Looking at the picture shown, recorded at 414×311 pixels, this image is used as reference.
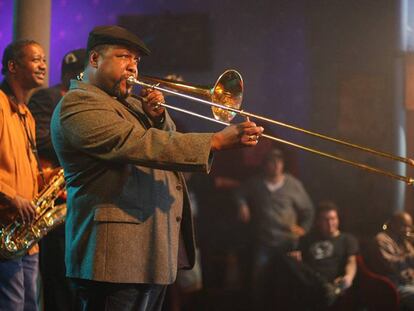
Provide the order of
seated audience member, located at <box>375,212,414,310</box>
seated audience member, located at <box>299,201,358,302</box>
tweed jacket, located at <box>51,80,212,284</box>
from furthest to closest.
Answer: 1. seated audience member, located at <box>299,201,358,302</box>
2. seated audience member, located at <box>375,212,414,310</box>
3. tweed jacket, located at <box>51,80,212,284</box>

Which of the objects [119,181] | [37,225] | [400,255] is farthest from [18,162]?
[400,255]

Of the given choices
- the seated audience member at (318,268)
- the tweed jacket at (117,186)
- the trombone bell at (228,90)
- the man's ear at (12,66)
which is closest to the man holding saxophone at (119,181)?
the tweed jacket at (117,186)

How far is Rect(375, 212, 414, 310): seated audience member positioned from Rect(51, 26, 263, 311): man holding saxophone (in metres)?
2.91

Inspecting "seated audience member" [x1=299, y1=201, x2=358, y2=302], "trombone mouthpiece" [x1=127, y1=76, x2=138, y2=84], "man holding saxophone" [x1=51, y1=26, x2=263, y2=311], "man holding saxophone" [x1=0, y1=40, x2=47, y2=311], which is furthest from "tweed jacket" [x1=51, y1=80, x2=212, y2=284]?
"seated audience member" [x1=299, y1=201, x2=358, y2=302]

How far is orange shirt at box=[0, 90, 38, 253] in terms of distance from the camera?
9.73 feet

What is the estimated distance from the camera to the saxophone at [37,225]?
9.81ft

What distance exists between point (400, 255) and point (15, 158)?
3.09 m

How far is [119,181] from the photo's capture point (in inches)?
89.7

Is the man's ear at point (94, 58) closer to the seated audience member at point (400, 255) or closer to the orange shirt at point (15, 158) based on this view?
the orange shirt at point (15, 158)

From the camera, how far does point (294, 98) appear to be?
596cm

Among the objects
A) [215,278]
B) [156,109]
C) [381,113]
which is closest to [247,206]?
[215,278]

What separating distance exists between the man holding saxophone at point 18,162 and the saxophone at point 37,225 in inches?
1.7

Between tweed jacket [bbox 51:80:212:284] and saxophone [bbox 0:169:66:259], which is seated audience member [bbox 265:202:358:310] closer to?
saxophone [bbox 0:169:66:259]

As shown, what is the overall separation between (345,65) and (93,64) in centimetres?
385
